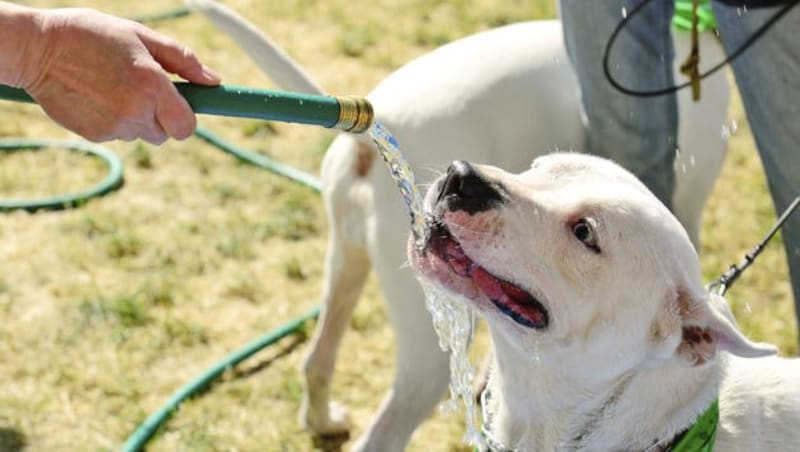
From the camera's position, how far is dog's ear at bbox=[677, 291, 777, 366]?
7.79ft

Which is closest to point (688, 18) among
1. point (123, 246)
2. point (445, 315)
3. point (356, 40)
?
point (445, 315)

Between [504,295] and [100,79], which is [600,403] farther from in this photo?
[100,79]

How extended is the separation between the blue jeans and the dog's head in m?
0.88

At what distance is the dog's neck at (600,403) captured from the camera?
2.50 m

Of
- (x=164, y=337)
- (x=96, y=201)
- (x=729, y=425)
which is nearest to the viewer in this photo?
(x=729, y=425)

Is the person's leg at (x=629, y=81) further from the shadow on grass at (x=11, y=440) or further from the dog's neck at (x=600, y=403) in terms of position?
the shadow on grass at (x=11, y=440)

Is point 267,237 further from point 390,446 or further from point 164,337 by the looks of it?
point 390,446

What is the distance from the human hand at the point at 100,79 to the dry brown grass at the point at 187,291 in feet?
5.58

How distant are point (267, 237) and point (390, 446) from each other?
1817 millimetres

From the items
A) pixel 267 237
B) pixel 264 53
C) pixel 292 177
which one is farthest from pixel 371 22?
pixel 264 53

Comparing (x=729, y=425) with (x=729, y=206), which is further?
(x=729, y=206)

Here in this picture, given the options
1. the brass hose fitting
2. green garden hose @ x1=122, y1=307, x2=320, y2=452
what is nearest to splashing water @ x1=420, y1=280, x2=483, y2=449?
the brass hose fitting

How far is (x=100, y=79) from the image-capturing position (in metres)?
2.28

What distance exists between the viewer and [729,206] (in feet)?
18.1
